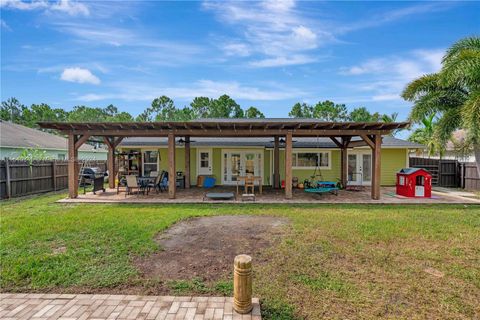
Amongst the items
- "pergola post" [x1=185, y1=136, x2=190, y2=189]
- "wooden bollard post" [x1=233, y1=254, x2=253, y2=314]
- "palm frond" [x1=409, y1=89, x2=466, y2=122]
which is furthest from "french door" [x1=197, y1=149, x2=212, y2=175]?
"wooden bollard post" [x1=233, y1=254, x2=253, y2=314]

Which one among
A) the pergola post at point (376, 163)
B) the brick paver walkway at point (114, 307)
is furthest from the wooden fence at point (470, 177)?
the brick paver walkway at point (114, 307)

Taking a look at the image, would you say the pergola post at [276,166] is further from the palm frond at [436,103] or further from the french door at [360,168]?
the palm frond at [436,103]

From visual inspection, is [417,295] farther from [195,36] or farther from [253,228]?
[195,36]

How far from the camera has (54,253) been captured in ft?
15.9

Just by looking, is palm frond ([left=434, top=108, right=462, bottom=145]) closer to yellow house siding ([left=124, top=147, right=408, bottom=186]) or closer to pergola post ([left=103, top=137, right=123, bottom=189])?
yellow house siding ([left=124, top=147, right=408, bottom=186])

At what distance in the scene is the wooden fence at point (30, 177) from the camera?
10867 mm

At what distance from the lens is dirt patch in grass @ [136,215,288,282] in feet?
13.7

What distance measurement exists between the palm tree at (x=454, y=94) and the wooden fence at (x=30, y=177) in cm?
1706

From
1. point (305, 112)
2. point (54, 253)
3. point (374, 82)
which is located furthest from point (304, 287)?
point (305, 112)

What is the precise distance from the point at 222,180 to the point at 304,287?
38.8 feet

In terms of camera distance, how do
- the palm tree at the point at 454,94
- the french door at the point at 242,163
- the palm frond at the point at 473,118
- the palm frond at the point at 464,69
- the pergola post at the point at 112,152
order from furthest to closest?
the french door at the point at 242,163 → the pergola post at the point at 112,152 → the palm frond at the point at 464,69 → the palm tree at the point at 454,94 → the palm frond at the point at 473,118

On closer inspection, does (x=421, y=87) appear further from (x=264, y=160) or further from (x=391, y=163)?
(x=264, y=160)

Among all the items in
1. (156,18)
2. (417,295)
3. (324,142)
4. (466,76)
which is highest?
(156,18)

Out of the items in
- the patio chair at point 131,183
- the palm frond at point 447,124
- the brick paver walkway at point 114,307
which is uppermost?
the palm frond at point 447,124
